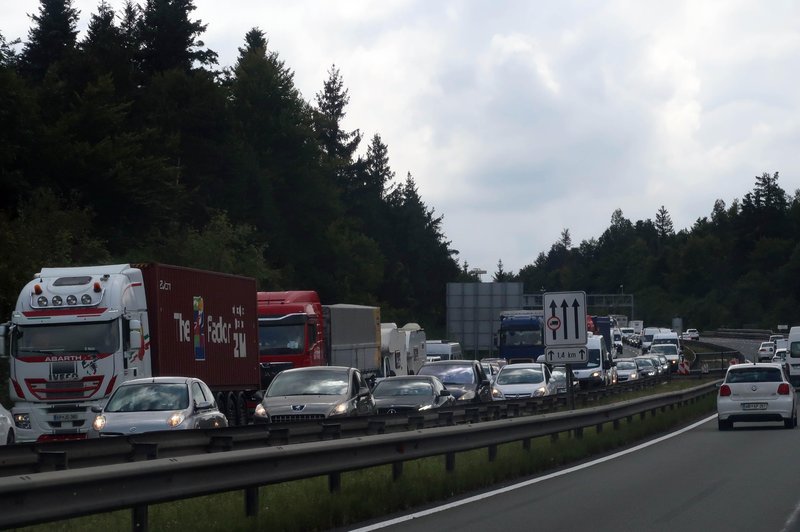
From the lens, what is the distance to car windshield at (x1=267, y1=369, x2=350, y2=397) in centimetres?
2575

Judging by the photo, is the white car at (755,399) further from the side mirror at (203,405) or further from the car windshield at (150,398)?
the car windshield at (150,398)

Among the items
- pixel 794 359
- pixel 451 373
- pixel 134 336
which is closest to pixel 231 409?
pixel 451 373

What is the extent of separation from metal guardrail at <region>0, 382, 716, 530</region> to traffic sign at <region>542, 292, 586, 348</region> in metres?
6.72

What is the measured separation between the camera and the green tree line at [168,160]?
55.3 metres

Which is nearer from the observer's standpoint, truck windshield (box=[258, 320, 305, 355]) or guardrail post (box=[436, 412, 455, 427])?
guardrail post (box=[436, 412, 455, 427])

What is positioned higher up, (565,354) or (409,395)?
(565,354)

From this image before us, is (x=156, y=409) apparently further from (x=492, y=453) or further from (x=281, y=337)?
(x=281, y=337)

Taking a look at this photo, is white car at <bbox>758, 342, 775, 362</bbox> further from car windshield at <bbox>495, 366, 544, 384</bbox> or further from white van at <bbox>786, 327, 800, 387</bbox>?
car windshield at <bbox>495, 366, 544, 384</bbox>

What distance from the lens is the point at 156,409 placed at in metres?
21.4

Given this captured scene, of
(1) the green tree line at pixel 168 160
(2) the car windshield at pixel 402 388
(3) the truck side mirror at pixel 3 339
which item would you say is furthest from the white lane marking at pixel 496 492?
(1) the green tree line at pixel 168 160

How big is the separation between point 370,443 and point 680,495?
378 cm

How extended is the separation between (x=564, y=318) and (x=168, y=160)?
161 feet

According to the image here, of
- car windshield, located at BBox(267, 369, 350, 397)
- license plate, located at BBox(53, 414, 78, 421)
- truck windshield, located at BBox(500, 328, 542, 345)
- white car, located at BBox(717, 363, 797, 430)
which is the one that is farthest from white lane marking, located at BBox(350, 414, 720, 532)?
truck windshield, located at BBox(500, 328, 542, 345)

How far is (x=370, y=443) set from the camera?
44.8ft
